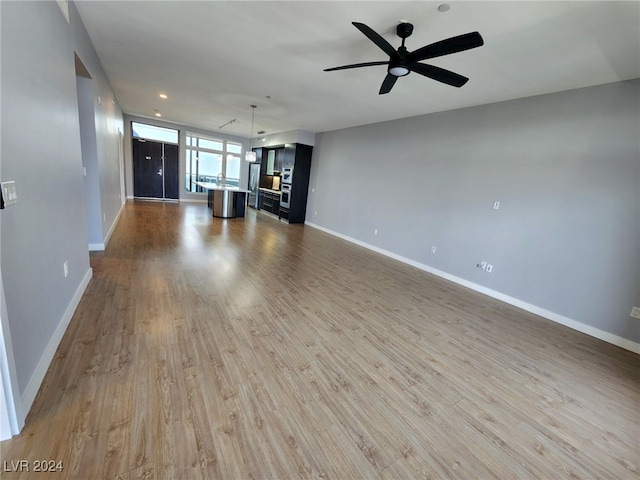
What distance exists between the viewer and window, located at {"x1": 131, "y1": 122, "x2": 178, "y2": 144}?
866 cm

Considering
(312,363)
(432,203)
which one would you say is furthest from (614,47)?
(312,363)

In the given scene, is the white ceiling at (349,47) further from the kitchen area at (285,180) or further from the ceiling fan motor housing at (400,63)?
the kitchen area at (285,180)

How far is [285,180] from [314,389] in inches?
274

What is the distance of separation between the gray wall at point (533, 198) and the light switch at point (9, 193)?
4783mm

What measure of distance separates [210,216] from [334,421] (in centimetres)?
688

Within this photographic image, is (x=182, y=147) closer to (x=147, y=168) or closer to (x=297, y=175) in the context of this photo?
(x=147, y=168)

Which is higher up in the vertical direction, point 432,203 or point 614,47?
point 614,47

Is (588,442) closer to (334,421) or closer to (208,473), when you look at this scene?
(334,421)

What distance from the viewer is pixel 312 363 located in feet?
6.70

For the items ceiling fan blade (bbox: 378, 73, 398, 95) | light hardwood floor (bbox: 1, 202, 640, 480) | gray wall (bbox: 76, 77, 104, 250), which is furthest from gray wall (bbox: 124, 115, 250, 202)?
ceiling fan blade (bbox: 378, 73, 398, 95)

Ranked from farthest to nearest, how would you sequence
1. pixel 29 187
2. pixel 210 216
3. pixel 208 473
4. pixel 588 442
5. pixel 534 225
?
pixel 210 216 < pixel 534 225 < pixel 588 442 < pixel 29 187 < pixel 208 473

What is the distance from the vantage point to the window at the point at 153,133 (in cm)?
866

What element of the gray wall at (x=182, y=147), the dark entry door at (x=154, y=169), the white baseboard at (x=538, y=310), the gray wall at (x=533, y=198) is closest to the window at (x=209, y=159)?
the gray wall at (x=182, y=147)

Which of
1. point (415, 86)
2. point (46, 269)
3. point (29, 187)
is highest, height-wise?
point (415, 86)
